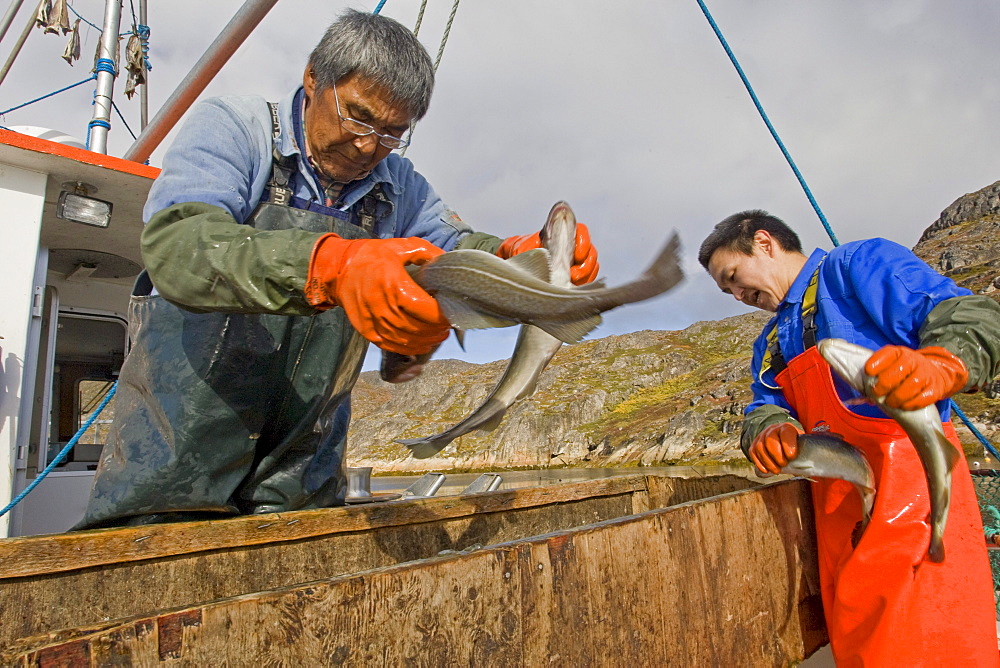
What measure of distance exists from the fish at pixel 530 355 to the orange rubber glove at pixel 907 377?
1.19 meters

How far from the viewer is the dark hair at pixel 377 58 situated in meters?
2.45

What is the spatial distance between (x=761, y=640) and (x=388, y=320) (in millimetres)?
2084

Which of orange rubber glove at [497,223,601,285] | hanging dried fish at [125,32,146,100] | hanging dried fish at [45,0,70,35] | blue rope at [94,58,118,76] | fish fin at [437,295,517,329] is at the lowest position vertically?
fish fin at [437,295,517,329]

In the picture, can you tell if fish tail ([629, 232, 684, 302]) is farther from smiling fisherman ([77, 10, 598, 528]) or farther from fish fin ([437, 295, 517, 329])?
smiling fisherman ([77, 10, 598, 528])

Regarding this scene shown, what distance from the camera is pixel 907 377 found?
Answer: 6.97 feet

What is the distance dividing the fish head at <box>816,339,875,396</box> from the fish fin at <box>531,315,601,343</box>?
3.35 ft

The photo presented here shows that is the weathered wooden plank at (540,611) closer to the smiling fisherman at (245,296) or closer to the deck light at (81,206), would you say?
the smiling fisherman at (245,296)

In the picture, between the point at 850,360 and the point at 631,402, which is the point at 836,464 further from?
the point at 631,402

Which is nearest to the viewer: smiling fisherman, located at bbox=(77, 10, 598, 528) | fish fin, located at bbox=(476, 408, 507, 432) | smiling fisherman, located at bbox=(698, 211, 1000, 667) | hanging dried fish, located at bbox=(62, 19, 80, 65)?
smiling fisherman, located at bbox=(77, 10, 598, 528)

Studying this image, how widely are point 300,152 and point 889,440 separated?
9.62 ft

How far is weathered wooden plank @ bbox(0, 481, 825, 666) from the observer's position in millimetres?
1156

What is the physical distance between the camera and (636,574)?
193 cm

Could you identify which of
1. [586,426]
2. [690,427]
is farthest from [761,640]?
[586,426]

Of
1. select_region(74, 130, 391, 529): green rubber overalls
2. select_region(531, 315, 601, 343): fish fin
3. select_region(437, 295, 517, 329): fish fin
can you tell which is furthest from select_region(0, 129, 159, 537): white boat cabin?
select_region(531, 315, 601, 343): fish fin
